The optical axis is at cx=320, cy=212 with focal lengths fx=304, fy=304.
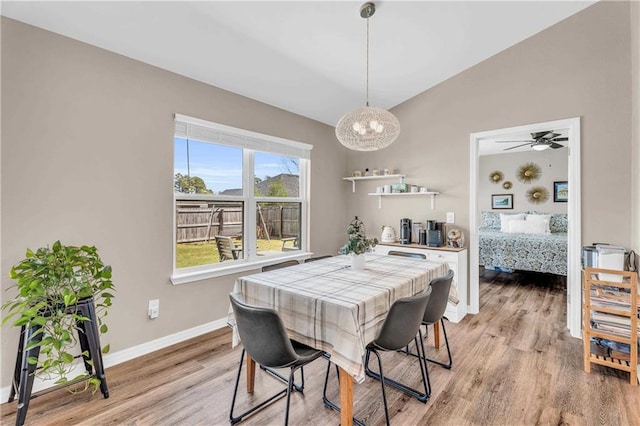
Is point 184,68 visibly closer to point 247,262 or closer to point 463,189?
point 247,262

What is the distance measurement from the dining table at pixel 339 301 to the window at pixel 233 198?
3.81 ft

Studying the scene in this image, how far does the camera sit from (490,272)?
580 centimetres

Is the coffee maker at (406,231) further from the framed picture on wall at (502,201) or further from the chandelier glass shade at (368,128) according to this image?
the framed picture on wall at (502,201)

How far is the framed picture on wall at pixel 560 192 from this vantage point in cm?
604

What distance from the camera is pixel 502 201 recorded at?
678 cm

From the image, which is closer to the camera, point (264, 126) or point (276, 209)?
point (264, 126)

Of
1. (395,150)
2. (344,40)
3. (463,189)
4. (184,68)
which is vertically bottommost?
(463,189)

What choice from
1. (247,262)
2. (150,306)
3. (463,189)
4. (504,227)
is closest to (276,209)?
(247,262)

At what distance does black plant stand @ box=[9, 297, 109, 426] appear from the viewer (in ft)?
5.78

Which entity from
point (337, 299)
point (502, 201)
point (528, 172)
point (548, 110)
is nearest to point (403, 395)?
point (337, 299)

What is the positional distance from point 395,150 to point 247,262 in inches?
98.5

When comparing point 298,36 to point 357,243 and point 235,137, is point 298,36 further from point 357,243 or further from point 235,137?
point 357,243

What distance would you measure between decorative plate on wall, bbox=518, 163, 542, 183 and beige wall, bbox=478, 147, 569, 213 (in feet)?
0.18

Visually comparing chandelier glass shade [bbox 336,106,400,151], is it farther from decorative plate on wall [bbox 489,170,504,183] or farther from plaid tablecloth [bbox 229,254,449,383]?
decorative plate on wall [bbox 489,170,504,183]
